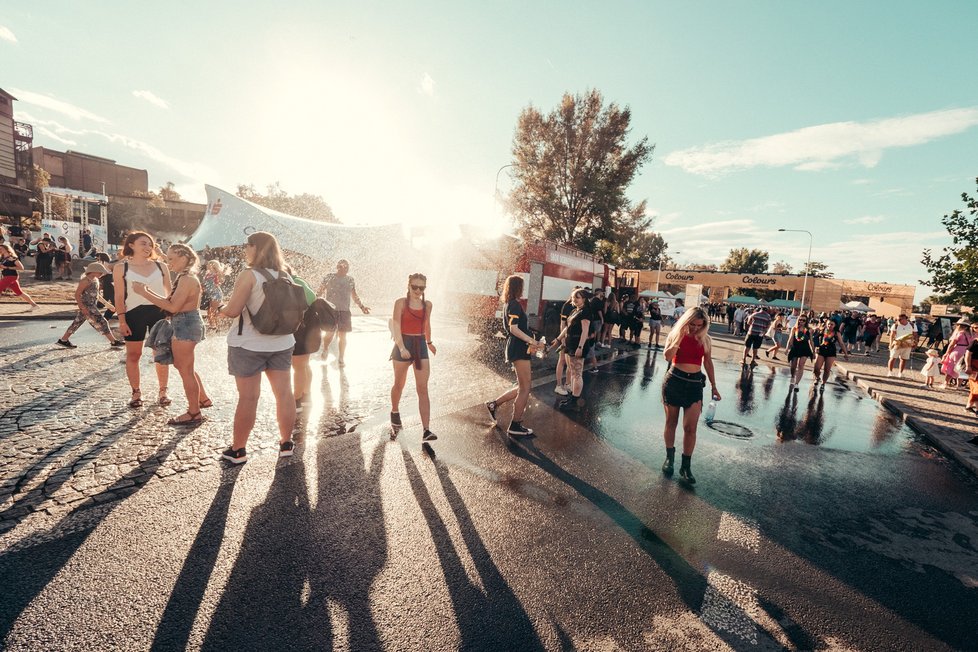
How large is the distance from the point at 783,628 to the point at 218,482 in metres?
3.86

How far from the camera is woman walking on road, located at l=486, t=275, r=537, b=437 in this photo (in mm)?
5160

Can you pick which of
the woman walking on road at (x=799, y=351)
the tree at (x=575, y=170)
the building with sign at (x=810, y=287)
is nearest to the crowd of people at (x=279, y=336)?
the woman walking on road at (x=799, y=351)

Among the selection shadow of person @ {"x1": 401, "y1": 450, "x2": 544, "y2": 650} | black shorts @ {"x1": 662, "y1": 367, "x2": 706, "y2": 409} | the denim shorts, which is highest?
the denim shorts

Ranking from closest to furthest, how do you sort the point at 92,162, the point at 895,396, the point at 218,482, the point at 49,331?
the point at 218,482
the point at 49,331
the point at 895,396
the point at 92,162

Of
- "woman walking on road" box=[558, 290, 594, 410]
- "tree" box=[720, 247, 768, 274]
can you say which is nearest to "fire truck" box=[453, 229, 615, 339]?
"woman walking on road" box=[558, 290, 594, 410]

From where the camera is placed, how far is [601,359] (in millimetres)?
12117

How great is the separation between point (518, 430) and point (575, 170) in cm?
2958

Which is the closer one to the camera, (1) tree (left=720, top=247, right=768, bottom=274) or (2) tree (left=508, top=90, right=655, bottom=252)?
(2) tree (left=508, top=90, right=655, bottom=252)

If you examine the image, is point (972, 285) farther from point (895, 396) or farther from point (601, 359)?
point (601, 359)

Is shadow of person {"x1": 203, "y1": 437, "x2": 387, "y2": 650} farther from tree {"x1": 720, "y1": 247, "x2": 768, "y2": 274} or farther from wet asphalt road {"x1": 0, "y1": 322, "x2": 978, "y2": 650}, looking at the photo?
tree {"x1": 720, "y1": 247, "x2": 768, "y2": 274}

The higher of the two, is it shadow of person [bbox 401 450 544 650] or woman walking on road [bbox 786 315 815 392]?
woman walking on road [bbox 786 315 815 392]

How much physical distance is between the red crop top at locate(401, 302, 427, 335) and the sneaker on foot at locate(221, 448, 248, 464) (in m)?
1.76

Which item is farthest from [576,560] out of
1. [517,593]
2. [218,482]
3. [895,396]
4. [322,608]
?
[895,396]

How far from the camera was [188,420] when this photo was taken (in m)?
4.62
